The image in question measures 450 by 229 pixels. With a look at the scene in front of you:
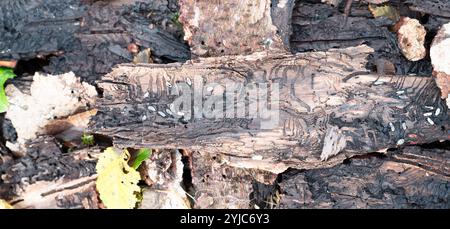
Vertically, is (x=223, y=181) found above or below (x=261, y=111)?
below

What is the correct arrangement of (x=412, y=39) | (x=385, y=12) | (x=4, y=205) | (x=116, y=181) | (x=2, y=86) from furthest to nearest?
(x=2, y=86) < (x=4, y=205) < (x=116, y=181) < (x=385, y=12) < (x=412, y=39)

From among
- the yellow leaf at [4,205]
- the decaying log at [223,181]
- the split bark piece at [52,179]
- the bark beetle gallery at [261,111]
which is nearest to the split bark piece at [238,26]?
the bark beetle gallery at [261,111]

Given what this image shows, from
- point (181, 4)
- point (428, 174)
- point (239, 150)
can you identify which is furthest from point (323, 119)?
point (181, 4)

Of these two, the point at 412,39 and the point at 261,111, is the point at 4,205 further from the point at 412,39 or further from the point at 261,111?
the point at 412,39

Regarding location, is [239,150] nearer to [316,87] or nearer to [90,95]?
[316,87]

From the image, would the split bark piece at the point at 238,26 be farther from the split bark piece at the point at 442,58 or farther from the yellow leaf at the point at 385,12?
the split bark piece at the point at 442,58

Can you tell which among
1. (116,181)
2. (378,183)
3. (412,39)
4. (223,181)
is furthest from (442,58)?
(116,181)
